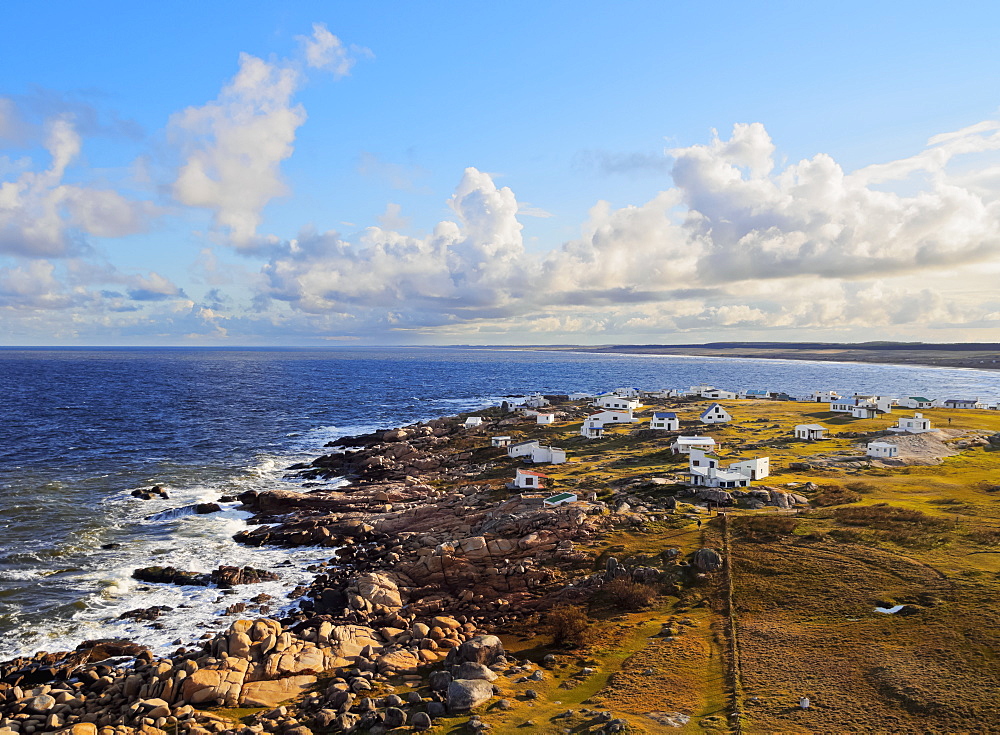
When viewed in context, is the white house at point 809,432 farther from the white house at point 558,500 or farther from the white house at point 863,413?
the white house at point 558,500

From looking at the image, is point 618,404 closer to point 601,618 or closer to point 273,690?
point 601,618

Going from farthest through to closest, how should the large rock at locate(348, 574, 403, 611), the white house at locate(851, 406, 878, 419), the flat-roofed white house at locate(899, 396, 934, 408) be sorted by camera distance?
the flat-roofed white house at locate(899, 396, 934, 408) → the white house at locate(851, 406, 878, 419) → the large rock at locate(348, 574, 403, 611)

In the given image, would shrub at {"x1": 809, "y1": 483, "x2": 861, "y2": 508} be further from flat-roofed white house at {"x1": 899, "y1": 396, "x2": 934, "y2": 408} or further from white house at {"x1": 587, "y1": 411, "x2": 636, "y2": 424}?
flat-roofed white house at {"x1": 899, "y1": 396, "x2": 934, "y2": 408}

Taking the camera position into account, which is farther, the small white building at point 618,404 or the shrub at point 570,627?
the small white building at point 618,404

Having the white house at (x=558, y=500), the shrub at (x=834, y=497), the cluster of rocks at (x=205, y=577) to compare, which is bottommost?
the cluster of rocks at (x=205, y=577)

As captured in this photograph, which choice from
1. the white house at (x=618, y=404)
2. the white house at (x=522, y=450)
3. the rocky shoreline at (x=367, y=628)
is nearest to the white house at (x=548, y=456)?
the white house at (x=522, y=450)

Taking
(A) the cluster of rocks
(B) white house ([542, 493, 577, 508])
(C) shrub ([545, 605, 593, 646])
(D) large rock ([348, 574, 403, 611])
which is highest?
(B) white house ([542, 493, 577, 508])

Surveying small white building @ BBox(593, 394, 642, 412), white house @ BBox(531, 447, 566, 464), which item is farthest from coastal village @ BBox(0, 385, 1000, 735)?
small white building @ BBox(593, 394, 642, 412)

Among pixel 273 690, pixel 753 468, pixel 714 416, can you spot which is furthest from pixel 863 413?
pixel 273 690
